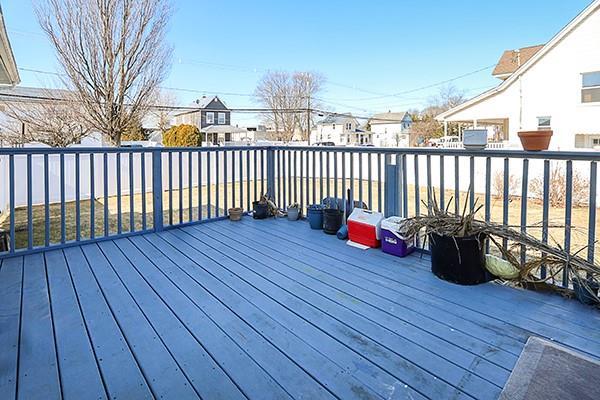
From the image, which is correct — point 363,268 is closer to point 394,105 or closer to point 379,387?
point 379,387

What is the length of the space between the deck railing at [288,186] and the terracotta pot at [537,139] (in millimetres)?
86

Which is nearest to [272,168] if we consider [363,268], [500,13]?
[363,268]

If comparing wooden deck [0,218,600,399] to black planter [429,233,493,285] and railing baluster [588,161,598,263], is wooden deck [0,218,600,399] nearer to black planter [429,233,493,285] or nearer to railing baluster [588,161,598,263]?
black planter [429,233,493,285]

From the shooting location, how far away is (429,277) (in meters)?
2.60

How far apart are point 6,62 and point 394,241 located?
544 centimetres

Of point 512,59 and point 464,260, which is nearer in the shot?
point 464,260

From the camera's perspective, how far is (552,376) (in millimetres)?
1395

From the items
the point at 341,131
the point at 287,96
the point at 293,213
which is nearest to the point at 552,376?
the point at 293,213

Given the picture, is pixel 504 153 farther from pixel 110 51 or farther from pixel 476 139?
pixel 110 51

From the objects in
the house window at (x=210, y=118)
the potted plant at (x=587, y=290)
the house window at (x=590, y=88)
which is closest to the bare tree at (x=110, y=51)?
the potted plant at (x=587, y=290)

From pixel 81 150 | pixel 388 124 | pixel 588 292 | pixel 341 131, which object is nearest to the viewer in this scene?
pixel 588 292

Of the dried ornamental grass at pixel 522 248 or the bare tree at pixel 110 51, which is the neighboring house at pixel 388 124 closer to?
the bare tree at pixel 110 51

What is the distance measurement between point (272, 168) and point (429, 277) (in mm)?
2828

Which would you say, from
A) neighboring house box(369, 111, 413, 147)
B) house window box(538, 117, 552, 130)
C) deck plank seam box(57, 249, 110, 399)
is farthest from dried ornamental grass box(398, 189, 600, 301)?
neighboring house box(369, 111, 413, 147)
